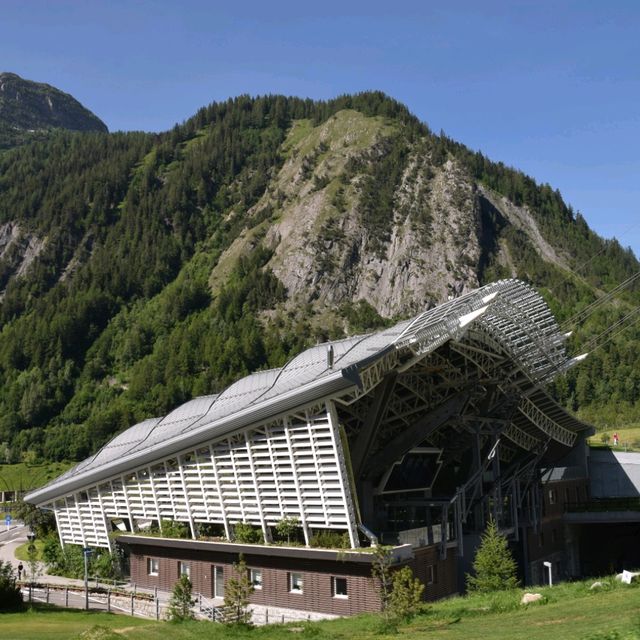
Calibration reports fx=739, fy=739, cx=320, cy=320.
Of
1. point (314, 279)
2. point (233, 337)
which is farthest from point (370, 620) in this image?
point (314, 279)

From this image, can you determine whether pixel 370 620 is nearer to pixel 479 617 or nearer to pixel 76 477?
pixel 479 617

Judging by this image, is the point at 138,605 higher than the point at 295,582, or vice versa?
the point at 295,582

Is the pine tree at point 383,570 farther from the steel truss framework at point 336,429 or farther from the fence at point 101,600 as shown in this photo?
the fence at point 101,600

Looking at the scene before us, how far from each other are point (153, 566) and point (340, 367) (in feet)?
60.0

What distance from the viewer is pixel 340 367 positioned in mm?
33094

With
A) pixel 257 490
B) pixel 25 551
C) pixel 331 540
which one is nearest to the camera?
pixel 331 540

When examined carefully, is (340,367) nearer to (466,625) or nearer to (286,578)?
(286,578)

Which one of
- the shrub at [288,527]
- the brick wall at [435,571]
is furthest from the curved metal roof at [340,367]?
the brick wall at [435,571]

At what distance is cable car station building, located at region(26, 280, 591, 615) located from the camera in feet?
110

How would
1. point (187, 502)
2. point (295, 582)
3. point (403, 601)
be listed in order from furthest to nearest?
point (187, 502)
point (295, 582)
point (403, 601)

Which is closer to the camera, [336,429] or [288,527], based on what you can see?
[336,429]

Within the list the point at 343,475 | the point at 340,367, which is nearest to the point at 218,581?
the point at 343,475

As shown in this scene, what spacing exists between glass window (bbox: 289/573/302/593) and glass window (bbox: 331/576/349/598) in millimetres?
1987

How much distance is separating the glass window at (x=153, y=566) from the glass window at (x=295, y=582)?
34.2 feet
